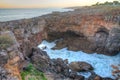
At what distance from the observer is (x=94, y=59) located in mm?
33594

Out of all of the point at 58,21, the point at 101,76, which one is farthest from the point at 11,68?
the point at 58,21

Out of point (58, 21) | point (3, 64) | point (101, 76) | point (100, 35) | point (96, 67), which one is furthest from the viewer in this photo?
point (58, 21)

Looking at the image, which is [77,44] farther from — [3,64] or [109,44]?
[3,64]

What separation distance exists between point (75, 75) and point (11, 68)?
10151 mm

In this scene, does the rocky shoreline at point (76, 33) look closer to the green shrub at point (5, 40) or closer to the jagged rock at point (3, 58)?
the green shrub at point (5, 40)

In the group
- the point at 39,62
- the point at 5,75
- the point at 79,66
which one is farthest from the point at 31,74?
the point at 79,66

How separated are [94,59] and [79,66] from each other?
504 centimetres

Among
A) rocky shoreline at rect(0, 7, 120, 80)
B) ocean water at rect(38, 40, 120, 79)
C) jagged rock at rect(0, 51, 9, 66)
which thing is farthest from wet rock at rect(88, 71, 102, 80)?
jagged rock at rect(0, 51, 9, 66)

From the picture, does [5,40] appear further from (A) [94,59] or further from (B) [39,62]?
(A) [94,59]

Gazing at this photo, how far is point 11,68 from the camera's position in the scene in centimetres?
1680

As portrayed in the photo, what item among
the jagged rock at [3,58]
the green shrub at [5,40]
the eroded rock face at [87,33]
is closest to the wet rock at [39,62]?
the green shrub at [5,40]

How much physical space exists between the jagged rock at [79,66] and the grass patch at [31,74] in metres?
8.66

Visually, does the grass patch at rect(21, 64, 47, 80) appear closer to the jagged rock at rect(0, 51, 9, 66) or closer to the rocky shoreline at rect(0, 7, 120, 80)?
the jagged rock at rect(0, 51, 9, 66)

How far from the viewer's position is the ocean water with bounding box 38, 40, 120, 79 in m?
28.9
